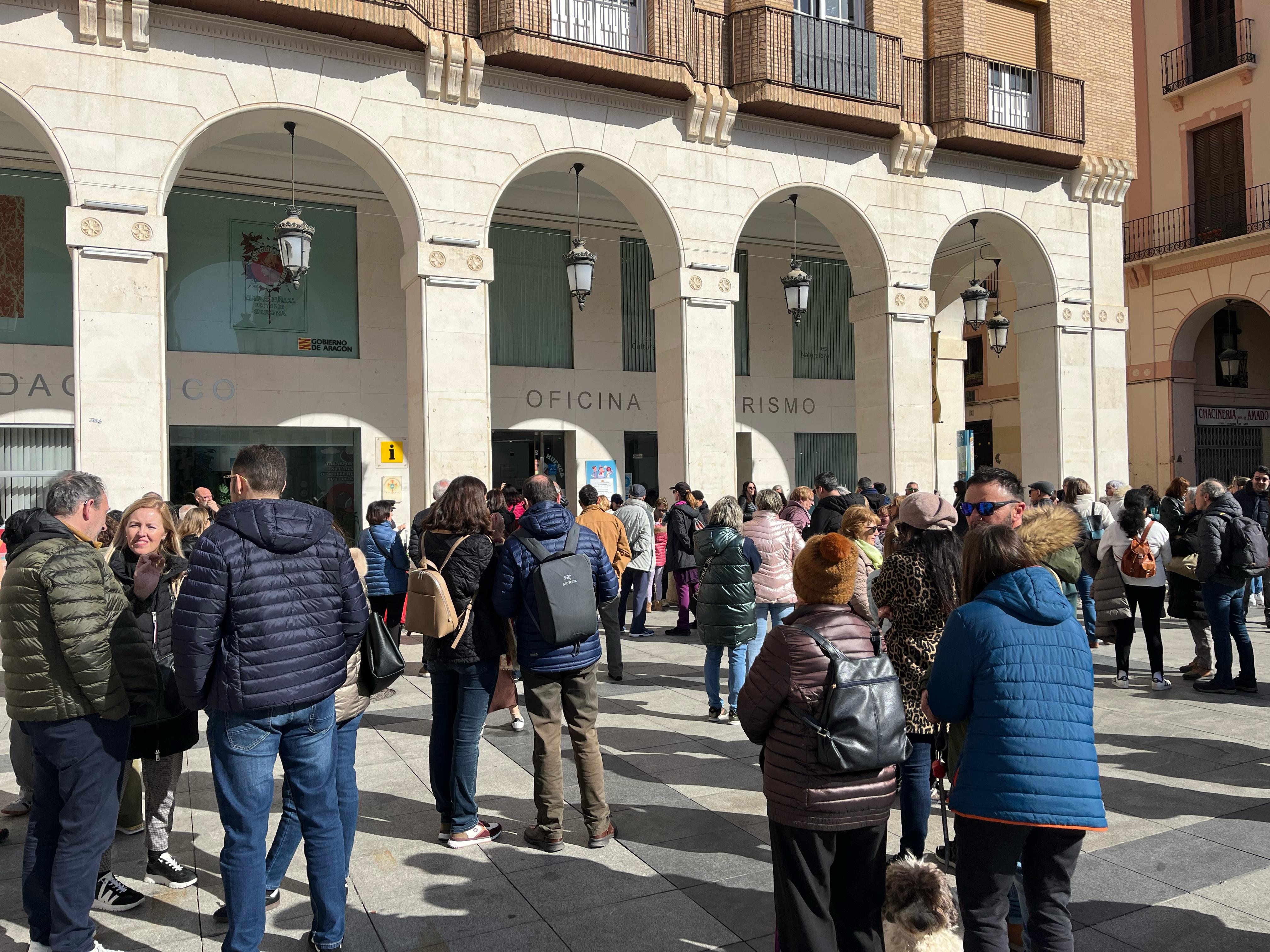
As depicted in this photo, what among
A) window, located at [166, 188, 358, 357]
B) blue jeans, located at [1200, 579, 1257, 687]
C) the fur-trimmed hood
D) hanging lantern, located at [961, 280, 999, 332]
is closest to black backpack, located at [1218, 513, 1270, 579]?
blue jeans, located at [1200, 579, 1257, 687]

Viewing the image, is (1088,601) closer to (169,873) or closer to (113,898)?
(169,873)

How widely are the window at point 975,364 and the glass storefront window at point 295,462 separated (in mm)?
21238

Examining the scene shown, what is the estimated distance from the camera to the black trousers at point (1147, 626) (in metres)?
8.05

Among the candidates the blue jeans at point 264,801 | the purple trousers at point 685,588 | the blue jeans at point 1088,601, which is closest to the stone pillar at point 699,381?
the purple trousers at point 685,588

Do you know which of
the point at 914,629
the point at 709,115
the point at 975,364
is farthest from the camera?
the point at 975,364

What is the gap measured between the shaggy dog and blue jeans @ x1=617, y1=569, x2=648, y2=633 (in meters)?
7.98

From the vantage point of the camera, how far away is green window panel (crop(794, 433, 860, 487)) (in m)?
19.8

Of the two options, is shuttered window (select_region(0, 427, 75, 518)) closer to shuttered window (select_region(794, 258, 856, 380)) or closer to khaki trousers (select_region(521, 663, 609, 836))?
khaki trousers (select_region(521, 663, 609, 836))

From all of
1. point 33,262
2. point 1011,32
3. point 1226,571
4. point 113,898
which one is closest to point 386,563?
point 113,898

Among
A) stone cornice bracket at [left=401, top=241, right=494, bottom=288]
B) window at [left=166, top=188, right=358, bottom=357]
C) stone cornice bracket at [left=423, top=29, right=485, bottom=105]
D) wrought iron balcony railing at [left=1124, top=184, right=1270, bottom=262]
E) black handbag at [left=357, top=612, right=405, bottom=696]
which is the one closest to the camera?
black handbag at [left=357, top=612, right=405, bottom=696]

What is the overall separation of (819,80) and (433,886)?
1389 centimetres

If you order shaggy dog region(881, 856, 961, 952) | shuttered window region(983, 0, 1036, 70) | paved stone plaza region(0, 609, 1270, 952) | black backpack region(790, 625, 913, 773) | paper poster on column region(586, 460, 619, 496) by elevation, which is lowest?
paved stone plaza region(0, 609, 1270, 952)

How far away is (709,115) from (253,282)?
7870 mm

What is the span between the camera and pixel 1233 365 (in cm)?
2498
